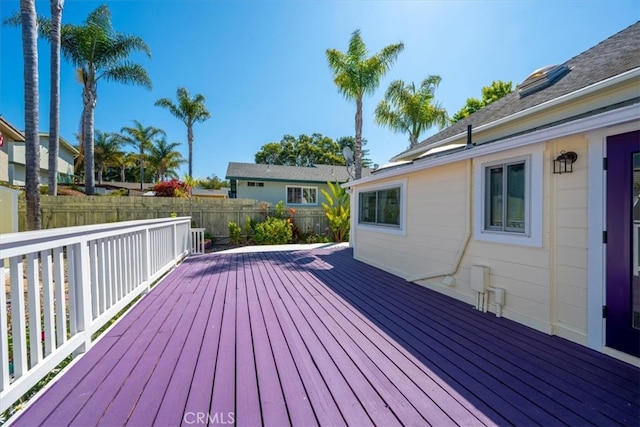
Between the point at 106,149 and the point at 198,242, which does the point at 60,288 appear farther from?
the point at 106,149

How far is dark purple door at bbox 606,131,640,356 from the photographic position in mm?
2439

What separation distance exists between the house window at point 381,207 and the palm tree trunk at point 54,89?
1123 centimetres

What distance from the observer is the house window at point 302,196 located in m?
16.2

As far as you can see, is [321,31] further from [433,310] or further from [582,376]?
[582,376]

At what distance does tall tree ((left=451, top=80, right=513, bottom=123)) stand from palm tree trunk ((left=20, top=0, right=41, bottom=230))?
57.6 ft

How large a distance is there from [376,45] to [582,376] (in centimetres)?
1207

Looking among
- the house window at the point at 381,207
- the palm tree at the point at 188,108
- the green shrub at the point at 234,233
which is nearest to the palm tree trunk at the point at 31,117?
the green shrub at the point at 234,233

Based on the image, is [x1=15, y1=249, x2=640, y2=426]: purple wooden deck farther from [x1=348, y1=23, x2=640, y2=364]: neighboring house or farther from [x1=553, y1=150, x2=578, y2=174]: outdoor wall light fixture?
[x1=553, y1=150, x2=578, y2=174]: outdoor wall light fixture

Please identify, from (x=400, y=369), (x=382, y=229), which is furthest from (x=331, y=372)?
(x=382, y=229)

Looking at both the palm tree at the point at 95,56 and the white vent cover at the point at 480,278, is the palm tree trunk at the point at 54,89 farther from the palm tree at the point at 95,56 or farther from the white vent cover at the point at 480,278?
the white vent cover at the point at 480,278

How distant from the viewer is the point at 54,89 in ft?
32.0

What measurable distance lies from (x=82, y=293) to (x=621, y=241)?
484cm

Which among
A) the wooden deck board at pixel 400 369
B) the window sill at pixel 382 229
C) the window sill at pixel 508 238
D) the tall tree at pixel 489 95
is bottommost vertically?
the wooden deck board at pixel 400 369

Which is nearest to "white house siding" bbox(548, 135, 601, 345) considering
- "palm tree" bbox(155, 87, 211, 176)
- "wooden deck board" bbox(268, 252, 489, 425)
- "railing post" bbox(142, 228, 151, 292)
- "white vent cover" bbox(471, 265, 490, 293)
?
"white vent cover" bbox(471, 265, 490, 293)
